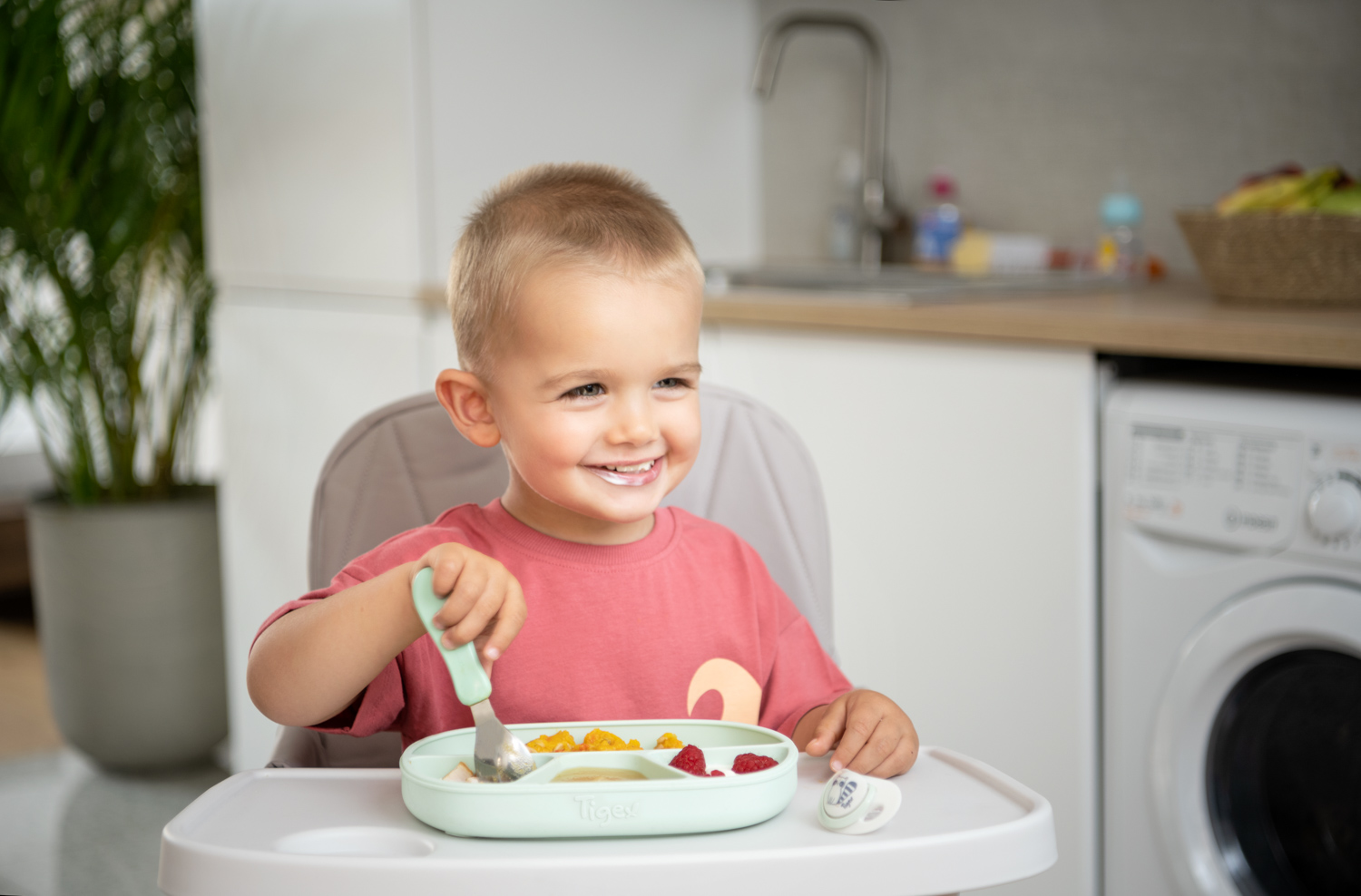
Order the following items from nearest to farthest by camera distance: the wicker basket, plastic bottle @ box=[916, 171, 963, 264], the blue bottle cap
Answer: the wicker basket < the blue bottle cap < plastic bottle @ box=[916, 171, 963, 264]

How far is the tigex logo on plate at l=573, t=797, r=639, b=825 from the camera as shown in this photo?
0.53 metres

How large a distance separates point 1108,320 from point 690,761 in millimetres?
833

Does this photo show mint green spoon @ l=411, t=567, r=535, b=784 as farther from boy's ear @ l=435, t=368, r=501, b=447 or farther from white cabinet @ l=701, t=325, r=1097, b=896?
white cabinet @ l=701, t=325, r=1097, b=896

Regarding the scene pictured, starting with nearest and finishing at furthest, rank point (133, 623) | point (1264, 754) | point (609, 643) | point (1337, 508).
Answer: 1. point (609, 643)
2. point (1337, 508)
3. point (1264, 754)
4. point (133, 623)

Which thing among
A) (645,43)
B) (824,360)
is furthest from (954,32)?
(824,360)

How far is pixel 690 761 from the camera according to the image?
58 centimetres

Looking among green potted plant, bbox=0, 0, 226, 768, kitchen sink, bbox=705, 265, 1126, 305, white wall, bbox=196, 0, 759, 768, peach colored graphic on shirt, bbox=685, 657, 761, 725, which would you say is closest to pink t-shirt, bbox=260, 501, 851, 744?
peach colored graphic on shirt, bbox=685, 657, 761, 725

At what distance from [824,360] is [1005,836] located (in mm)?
977

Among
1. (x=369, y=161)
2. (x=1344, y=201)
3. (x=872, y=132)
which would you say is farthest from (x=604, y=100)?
(x=1344, y=201)

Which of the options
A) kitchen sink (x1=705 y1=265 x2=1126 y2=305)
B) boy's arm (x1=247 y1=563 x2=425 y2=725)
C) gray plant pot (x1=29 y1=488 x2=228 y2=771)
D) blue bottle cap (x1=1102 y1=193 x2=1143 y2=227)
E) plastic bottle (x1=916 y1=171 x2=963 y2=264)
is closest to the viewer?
boy's arm (x1=247 y1=563 x2=425 y2=725)

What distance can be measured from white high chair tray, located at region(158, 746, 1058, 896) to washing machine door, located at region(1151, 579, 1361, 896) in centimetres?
66

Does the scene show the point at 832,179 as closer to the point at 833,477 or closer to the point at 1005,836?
the point at 833,477

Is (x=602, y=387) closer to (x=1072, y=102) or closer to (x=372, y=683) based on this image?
(x=372, y=683)

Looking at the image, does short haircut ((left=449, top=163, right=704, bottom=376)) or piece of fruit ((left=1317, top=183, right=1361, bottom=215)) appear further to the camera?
piece of fruit ((left=1317, top=183, right=1361, bottom=215))
